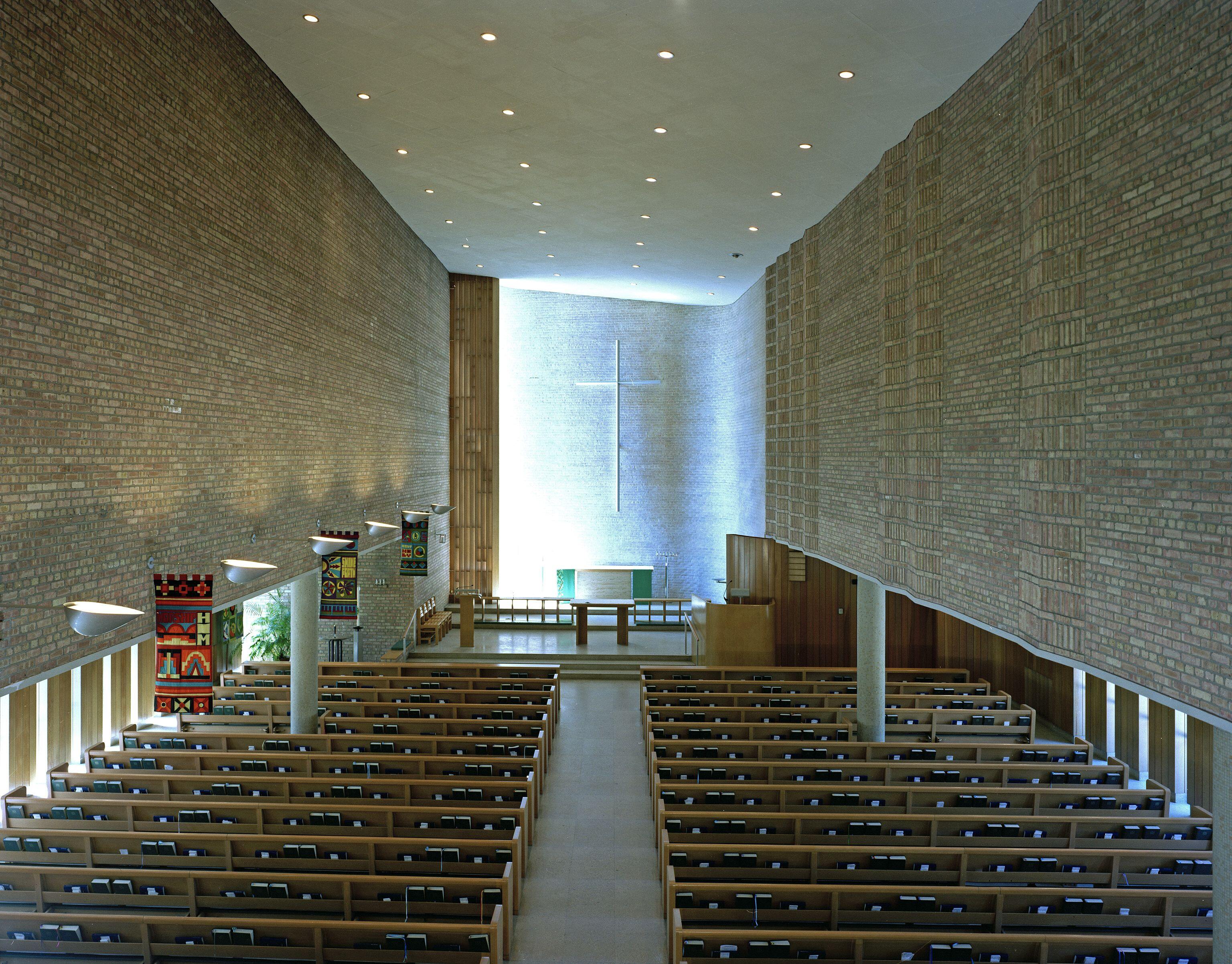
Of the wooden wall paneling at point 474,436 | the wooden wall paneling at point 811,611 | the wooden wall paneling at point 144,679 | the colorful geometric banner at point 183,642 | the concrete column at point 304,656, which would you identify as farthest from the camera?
the wooden wall paneling at point 474,436

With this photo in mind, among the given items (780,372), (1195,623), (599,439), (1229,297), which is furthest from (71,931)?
(599,439)

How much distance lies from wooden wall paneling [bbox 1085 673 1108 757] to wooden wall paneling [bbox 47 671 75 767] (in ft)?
50.3

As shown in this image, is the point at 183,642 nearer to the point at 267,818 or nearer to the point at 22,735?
the point at 267,818

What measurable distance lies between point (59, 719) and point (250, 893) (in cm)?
743

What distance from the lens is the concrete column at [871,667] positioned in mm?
11633

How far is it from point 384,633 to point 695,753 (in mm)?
8936

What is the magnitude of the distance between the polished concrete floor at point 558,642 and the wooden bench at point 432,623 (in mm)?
147

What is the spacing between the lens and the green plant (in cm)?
1711

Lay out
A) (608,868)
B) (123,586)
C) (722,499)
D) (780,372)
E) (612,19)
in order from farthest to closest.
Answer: (722,499)
(780,372)
(608,868)
(612,19)
(123,586)

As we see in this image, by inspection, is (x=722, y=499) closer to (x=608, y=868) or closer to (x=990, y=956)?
(x=608, y=868)

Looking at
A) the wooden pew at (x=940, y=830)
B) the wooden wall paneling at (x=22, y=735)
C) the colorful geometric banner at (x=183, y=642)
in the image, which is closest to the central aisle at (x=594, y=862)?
the wooden pew at (x=940, y=830)

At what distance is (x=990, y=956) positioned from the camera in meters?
5.65

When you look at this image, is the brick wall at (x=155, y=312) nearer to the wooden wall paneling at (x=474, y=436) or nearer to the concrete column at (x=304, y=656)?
the concrete column at (x=304, y=656)

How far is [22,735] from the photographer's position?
1105cm
